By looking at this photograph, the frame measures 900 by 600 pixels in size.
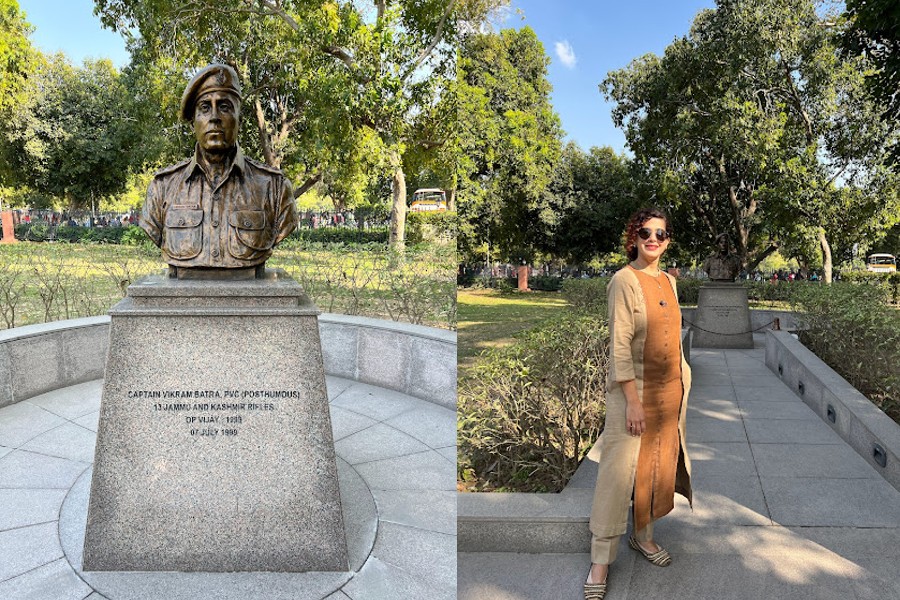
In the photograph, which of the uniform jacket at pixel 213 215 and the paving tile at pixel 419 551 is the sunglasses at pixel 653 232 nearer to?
the paving tile at pixel 419 551

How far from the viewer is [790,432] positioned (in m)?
5.38

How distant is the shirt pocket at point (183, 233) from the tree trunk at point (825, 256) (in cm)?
839

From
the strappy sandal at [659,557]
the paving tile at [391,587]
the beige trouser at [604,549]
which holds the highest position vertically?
the beige trouser at [604,549]

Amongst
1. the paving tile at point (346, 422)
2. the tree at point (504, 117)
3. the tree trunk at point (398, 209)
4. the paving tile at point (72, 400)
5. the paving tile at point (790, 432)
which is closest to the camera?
the paving tile at point (346, 422)

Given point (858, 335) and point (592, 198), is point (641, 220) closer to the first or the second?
point (858, 335)

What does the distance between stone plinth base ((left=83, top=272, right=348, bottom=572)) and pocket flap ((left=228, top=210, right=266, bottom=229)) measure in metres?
0.42

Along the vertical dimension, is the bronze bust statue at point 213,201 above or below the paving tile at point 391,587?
above

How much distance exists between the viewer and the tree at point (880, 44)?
6.79 metres

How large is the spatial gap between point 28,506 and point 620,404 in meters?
3.38

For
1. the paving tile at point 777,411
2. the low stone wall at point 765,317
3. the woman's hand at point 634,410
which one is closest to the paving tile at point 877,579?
the woman's hand at point 634,410

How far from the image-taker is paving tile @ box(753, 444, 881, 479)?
4.26m

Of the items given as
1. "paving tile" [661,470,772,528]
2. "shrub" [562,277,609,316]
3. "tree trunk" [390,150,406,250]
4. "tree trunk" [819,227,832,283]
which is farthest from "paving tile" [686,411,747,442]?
"tree trunk" [390,150,406,250]

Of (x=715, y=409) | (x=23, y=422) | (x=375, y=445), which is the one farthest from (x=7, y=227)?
(x=715, y=409)

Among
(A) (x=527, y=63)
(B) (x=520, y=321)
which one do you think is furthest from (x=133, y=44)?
(A) (x=527, y=63)
